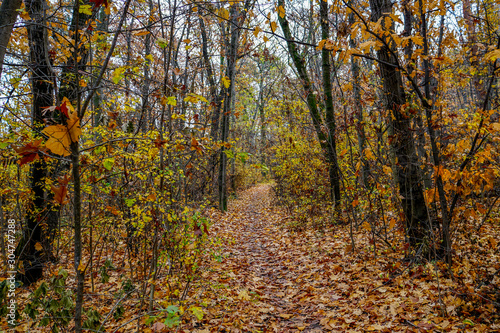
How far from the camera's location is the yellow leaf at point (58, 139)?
1.52 meters

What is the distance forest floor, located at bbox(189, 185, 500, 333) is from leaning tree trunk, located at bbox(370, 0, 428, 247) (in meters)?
0.63

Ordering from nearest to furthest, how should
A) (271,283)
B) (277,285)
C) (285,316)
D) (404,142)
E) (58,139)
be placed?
(58,139) → (285,316) → (404,142) → (277,285) → (271,283)

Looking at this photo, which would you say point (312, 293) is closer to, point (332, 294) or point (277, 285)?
point (332, 294)

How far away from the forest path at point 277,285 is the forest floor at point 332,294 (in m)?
0.01

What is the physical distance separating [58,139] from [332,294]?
3.89 meters

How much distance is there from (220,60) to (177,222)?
1179 centimetres

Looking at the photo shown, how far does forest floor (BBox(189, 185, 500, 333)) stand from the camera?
9.70 feet

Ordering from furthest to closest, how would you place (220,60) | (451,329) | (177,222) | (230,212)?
(220,60) < (230,212) < (177,222) < (451,329)

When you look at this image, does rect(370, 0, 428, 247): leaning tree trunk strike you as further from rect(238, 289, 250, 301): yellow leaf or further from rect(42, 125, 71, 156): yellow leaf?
rect(42, 125, 71, 156): yellow leaf

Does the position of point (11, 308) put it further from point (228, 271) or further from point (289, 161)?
point (289, 161)

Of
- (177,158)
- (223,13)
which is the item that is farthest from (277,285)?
(223,13)

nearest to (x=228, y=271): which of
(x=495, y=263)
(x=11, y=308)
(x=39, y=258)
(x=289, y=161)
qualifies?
(x=11, y=308)

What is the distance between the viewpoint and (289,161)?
28.6 ft

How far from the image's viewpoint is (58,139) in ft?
5.09
